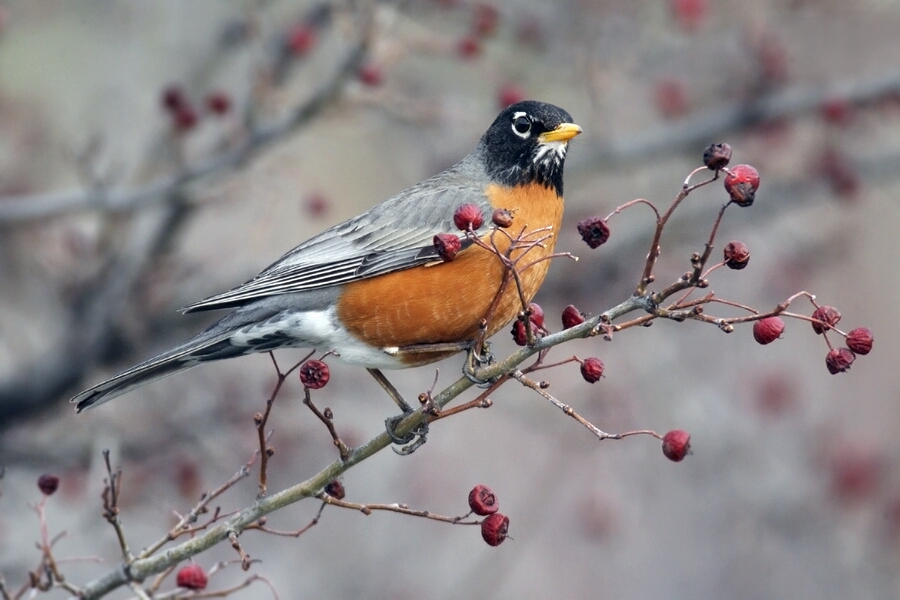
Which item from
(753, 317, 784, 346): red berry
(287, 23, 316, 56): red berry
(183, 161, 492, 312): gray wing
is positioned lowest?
(753, 317, 784, 346): red berry

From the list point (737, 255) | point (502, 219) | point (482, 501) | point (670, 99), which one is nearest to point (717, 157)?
point (737, 255)

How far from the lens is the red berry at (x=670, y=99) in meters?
6.71

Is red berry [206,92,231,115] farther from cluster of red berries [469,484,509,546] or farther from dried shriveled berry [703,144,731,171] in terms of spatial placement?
dried shriveled berry [703,144,731,171]

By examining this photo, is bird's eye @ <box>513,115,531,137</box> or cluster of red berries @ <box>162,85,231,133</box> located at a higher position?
cluster of red berries @ <box>162,85,231,133</box>

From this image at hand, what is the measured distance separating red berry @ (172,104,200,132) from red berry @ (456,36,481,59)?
144 cm

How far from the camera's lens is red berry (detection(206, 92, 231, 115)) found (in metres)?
5.05

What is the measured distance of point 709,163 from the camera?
2.48m

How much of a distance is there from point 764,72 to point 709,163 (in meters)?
4.05

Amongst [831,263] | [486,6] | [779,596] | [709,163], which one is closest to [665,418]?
[779,596]

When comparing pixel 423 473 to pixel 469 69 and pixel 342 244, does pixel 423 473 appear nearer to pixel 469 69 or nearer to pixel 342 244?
pixel 342 244

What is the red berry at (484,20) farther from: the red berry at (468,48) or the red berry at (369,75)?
the red berry at (369,75)

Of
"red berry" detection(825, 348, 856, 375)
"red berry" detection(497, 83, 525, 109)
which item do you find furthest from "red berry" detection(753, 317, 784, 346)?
"red berry" detection(497, 83, 525, 109)

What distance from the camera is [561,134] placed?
444 cm

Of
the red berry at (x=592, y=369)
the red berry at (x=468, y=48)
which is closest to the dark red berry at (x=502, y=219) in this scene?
the red berry at (x=592, y=369)
